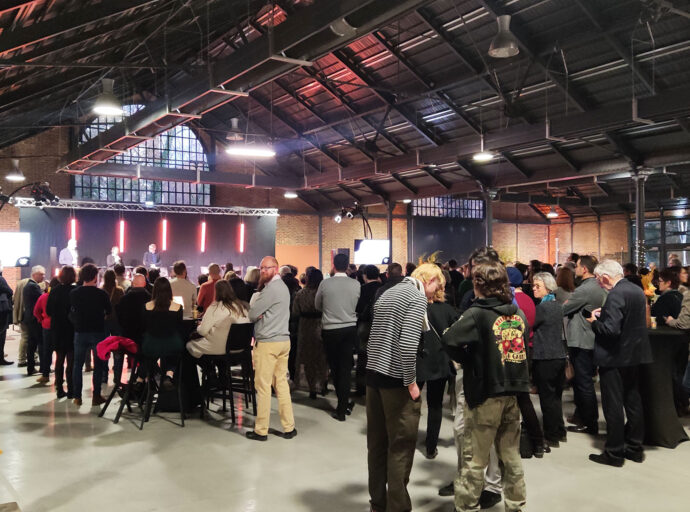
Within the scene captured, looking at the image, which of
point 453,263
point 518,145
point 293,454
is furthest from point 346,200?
point 293,454

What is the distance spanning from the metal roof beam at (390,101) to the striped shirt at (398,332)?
10.7 meters

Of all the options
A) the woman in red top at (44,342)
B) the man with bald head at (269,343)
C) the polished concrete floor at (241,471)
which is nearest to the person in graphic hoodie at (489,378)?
the polished concrete floor at (241,471)

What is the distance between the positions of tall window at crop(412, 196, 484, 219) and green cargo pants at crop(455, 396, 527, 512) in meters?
19.9

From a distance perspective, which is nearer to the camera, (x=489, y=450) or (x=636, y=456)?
(x=489, y=450)

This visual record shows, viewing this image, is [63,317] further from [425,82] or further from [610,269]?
[425,82]

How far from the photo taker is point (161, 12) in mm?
8422

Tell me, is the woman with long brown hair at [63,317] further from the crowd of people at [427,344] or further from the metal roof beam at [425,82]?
the metal roof beam at [425,82]

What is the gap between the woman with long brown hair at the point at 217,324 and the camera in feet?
17.9

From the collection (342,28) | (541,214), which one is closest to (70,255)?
(342,28)

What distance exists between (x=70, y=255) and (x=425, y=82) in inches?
421

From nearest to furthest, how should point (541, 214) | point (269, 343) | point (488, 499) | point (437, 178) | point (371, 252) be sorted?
point (488, 499) < point (269, 343) < point (437, 178) < point (371, 252) < point (541, 214)

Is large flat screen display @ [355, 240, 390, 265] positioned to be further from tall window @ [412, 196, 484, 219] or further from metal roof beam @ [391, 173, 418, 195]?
tall window @ [412, 196, 484, 219]

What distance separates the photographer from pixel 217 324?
18.0 feet

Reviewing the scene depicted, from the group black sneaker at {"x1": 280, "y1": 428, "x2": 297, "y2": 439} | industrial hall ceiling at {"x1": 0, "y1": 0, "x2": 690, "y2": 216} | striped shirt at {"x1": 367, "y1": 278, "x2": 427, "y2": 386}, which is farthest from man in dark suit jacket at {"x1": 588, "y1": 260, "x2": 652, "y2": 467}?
industrial hall ceiling at {"x1": 0, "y1": 0, "x2": 690, "y2": 216}
